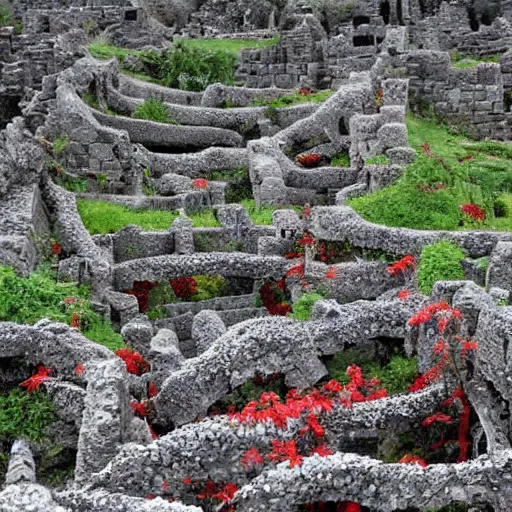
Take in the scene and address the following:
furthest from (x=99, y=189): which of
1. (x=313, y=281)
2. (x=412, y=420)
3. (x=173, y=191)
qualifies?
(x=412, y=420)

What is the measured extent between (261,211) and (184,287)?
439cm

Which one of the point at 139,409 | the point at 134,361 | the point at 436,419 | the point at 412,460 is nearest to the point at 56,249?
the point at 134,361

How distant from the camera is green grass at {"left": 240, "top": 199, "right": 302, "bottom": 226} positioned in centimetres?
2591

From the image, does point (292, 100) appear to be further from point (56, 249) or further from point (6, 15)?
point (6, 15)

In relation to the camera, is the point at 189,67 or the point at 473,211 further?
the point at 189,67

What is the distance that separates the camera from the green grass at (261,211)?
25.9m

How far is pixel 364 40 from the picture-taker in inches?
1574

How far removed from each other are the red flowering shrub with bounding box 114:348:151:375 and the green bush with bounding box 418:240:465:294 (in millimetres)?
5133

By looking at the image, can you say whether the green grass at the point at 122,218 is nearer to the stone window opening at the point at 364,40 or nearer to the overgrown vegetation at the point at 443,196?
the overgrown vegetation at the point at 443,196

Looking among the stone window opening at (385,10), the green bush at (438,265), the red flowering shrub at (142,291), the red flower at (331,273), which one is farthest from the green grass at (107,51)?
the green bush at (438,265)

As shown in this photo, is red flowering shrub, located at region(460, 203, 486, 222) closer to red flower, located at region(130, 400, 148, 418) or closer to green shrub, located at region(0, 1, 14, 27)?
red flower, located at region(130, 400, 148, 418)

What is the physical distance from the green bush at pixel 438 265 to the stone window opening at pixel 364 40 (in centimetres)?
2075

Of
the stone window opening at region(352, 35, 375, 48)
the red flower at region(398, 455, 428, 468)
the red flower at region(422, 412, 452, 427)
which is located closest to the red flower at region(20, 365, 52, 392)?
the red flower at region(398, 455, 428, 468)

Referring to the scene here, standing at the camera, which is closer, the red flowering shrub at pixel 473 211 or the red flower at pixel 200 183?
the red flowering shrub at pixel 473 211
